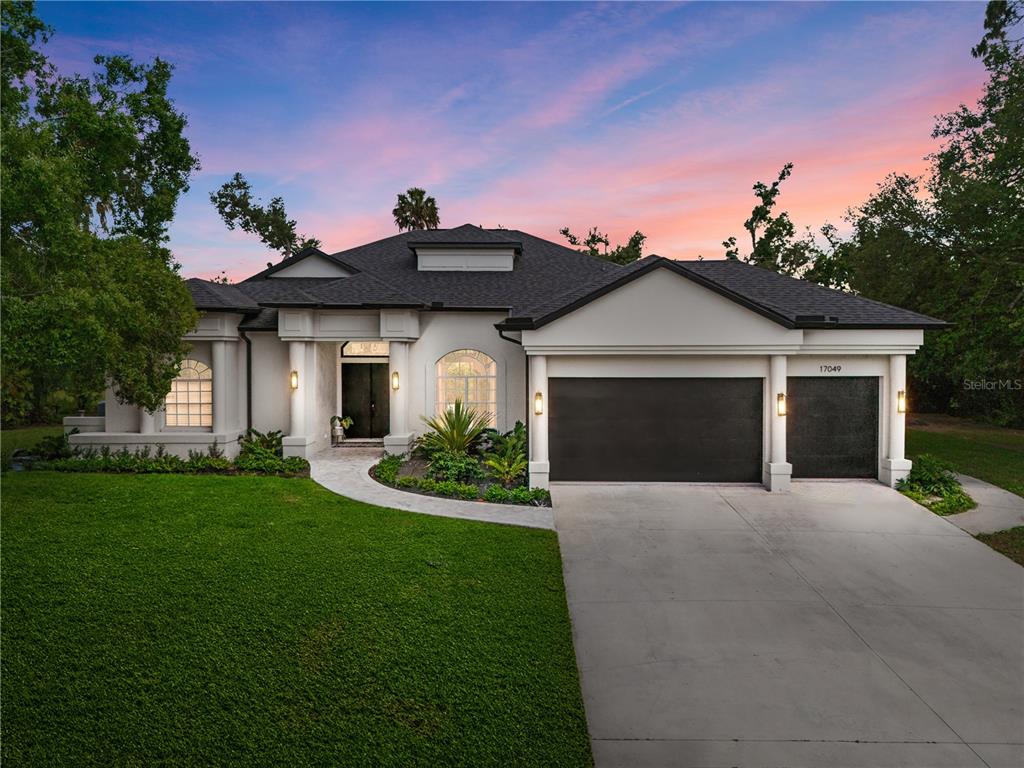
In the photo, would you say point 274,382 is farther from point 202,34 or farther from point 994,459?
point 994,459

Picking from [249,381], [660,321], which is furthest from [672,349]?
[249,381]

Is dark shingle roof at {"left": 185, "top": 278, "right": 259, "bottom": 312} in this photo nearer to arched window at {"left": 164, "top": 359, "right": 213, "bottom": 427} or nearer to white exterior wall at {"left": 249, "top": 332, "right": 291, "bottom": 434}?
white exterior wall at {"left": 249, "top": 332, "right": 291, "bottom": 434}

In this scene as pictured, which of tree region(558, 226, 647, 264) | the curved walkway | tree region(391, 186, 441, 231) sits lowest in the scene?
the curved walkway

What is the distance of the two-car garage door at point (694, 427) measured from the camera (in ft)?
39.1

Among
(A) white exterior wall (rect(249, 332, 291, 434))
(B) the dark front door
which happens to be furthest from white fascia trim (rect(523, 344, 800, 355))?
(A) white exterior wall (rect(249, 332, 291, 434))

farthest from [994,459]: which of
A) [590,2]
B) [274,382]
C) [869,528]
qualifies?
[274,382]

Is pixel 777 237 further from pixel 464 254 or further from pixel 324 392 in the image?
pixel 324 392

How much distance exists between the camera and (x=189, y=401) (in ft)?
47.2

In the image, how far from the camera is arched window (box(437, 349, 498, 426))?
15203mm

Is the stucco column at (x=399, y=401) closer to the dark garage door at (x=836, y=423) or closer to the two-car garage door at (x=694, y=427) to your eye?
the two-car garage door at (x=694, y=427)

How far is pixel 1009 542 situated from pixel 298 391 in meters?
14.3

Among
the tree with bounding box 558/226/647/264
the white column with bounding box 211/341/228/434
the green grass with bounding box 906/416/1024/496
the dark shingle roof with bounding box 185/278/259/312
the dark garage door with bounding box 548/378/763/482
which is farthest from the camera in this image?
the tree with bounding box 558/226/647/264

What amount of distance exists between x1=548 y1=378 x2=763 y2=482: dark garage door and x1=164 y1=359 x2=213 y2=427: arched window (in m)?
9.15

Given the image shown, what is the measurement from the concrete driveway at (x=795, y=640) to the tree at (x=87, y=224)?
332 inches
